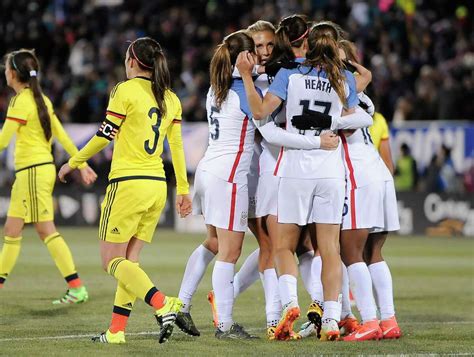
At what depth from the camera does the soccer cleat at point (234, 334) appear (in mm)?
8445

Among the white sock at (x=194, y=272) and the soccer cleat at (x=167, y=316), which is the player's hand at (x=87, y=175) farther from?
the soccer cleat at (x=167, y=316)

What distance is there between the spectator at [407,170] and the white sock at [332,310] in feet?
46.0

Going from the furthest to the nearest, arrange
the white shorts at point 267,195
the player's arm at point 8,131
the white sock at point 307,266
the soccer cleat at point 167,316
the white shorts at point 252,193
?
the player's arm at point 8,131
the white sock at point 307,266
the white shorts at point 252,193
the white shorts at point 267,195
the soccer cleat at point 167,316

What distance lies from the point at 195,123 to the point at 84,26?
20.9 feet

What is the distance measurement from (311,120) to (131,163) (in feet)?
4.47

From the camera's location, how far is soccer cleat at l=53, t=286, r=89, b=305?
11180 millimetres

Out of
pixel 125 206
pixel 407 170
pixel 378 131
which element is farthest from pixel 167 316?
pixel 407 170

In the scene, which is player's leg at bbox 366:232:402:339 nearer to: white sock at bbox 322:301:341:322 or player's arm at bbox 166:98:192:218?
white sock at bbox 322:301:341:322

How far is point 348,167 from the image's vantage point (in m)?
8.73

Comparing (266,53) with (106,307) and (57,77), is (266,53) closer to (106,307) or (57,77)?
(106,307)

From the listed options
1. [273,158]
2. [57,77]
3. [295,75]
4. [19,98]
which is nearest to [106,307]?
[19,98]

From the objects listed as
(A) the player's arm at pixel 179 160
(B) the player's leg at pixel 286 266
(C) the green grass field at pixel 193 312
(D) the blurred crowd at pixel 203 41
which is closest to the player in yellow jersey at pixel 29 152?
(C) the green grass field at pixel 193 312

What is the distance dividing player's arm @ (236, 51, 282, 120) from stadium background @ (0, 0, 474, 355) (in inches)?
178

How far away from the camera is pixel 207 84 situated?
2603cm
